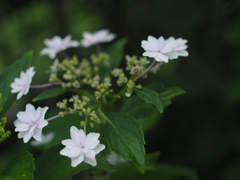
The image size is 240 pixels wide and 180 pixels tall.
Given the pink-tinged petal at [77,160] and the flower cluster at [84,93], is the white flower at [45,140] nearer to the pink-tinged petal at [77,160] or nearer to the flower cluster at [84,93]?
the flower cluster at [84,93]

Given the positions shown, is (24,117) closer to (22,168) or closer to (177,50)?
(22,168)

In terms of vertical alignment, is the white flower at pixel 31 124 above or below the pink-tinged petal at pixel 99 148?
above

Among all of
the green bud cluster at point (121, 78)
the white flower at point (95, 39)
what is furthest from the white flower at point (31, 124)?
the white flower at point (95, 39)

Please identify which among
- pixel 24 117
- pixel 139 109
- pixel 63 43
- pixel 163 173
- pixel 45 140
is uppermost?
pixel 24 117

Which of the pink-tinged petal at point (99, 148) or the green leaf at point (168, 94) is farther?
the green leaf at point (168, 94)

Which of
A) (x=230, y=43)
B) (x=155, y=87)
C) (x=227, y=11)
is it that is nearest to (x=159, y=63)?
(x=155, y=87)

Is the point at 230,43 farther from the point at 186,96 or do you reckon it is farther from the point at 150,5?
the point at 150,5

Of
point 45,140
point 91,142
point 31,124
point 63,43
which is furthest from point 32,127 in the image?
point 63,43
